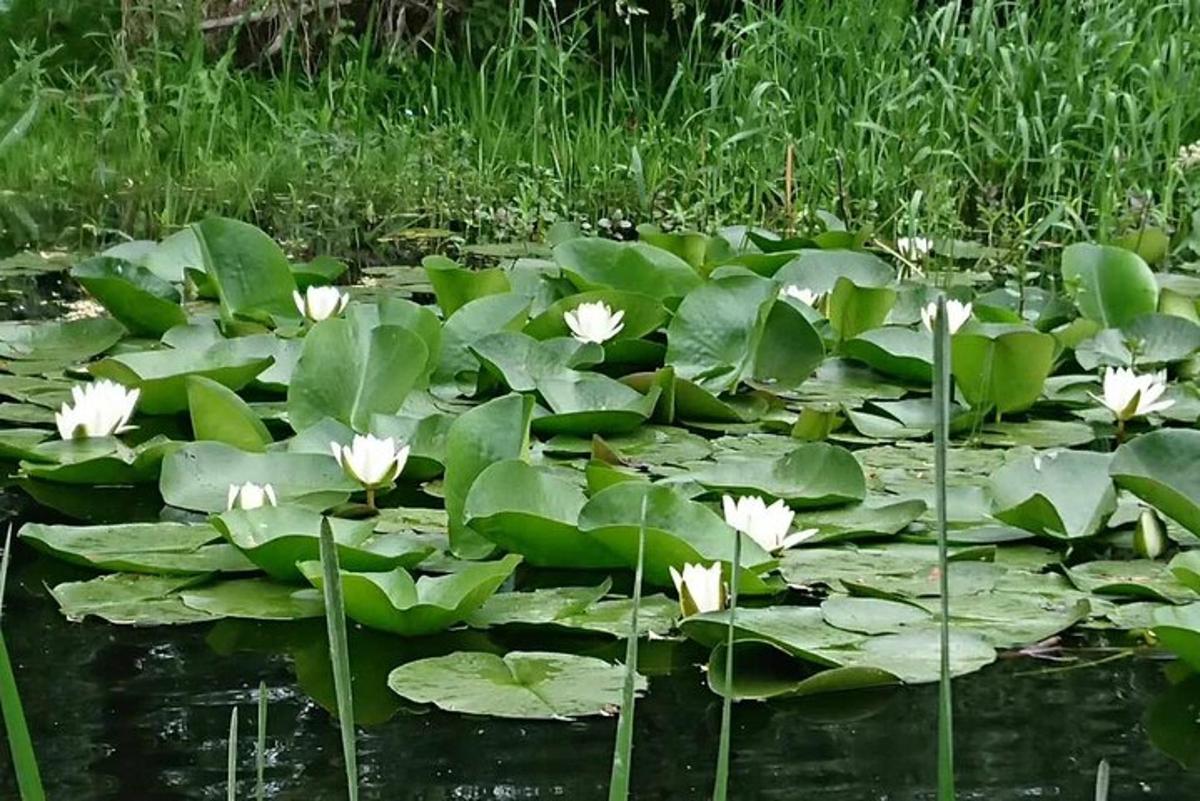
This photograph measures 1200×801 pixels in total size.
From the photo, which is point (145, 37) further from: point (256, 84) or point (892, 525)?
point (892, 525)

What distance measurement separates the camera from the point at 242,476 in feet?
6.93

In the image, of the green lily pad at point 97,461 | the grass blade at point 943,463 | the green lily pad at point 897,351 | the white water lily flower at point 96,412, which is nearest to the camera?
the grass blade at point 943,463

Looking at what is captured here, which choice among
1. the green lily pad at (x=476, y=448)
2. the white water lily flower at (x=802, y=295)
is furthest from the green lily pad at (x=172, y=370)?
the white water lily flower at (x=802, y=295)

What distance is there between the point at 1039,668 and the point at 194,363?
4.42 feet

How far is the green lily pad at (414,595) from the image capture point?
5.45 ft

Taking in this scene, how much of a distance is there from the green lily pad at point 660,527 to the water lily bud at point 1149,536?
43cm

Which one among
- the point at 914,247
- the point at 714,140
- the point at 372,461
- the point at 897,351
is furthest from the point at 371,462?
the point at 714,140

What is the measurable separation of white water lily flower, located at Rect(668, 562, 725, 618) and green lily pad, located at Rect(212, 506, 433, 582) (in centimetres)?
29

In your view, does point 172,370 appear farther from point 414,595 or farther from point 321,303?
point 414,595

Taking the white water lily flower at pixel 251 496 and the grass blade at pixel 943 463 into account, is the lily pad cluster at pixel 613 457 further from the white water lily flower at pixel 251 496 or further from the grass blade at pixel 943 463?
the grass blade at pixel 943 463

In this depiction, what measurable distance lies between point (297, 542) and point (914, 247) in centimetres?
199

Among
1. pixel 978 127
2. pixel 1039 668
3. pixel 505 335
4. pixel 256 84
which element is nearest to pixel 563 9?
pixel 256 84

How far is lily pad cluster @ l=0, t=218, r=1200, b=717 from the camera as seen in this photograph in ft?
5.62

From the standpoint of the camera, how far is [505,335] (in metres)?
2.53
